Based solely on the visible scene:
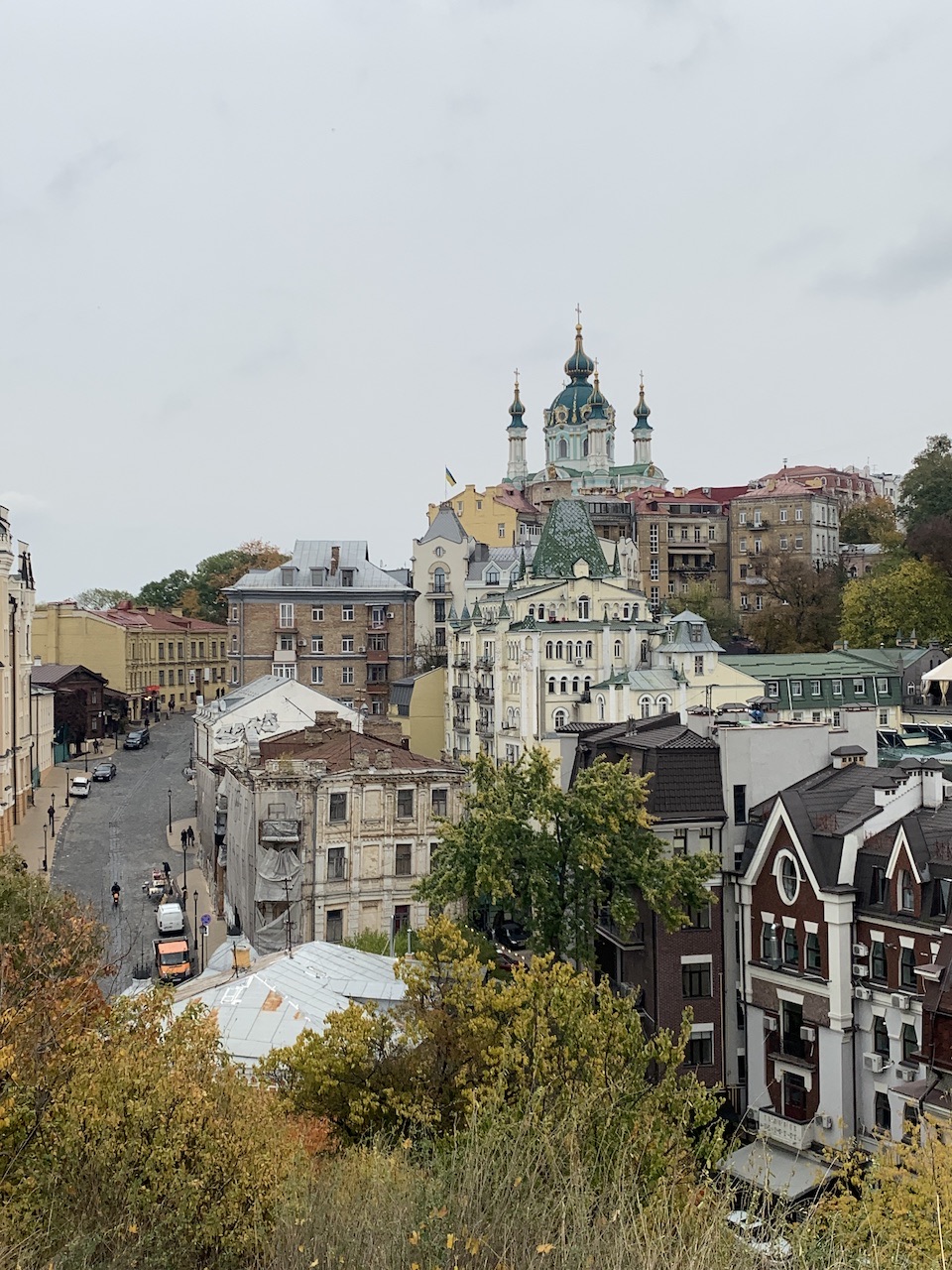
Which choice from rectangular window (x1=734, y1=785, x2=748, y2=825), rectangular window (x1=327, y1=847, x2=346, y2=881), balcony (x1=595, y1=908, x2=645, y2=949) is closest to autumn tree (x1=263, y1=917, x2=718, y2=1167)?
balcony (x1=595, y1=908, x2=645, y2=949)

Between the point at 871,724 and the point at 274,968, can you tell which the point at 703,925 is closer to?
the point at 871,724

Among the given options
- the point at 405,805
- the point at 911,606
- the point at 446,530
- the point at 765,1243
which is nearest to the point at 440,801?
the point at 405,805

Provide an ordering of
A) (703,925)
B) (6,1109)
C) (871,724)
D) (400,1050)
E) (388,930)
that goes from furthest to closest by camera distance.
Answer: (388,930) → (871,724) → (703,925) → (400,1050) → (6,1109)

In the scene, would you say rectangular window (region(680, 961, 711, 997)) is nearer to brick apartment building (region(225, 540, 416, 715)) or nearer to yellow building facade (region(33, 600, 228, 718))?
brick apartment building (region(225, 540, 416, 715))

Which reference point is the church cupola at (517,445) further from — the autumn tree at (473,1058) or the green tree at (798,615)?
the autumn tree at (473,1058)

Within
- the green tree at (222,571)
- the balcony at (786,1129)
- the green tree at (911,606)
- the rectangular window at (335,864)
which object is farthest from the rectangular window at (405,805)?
the green tree at (222,571)

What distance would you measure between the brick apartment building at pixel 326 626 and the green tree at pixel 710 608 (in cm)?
2954

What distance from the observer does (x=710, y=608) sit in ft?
383

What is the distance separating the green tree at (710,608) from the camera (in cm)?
11469

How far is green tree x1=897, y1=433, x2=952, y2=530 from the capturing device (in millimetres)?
103312

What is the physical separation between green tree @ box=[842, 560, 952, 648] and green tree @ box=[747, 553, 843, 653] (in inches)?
394

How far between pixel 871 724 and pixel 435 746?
5751 cm

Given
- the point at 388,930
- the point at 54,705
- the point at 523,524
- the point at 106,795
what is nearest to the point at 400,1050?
the point at 388,930

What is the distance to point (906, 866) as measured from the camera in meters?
29.7
